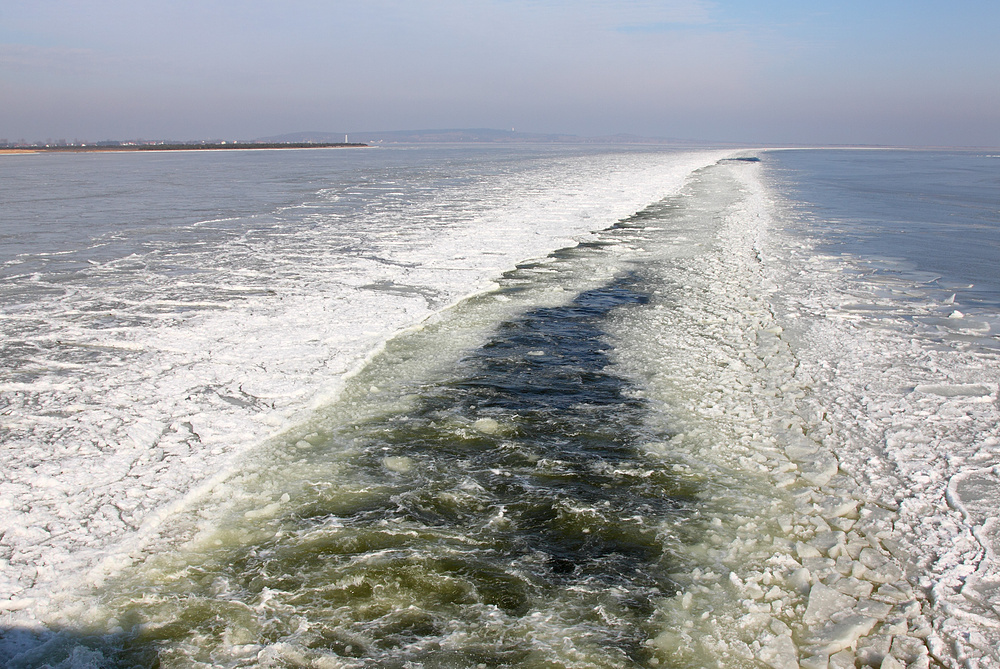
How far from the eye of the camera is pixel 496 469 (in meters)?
2.81

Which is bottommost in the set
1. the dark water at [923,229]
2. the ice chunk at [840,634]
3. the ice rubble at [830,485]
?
the ice chunk at [840,634]

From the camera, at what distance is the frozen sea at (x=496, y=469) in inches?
75.3

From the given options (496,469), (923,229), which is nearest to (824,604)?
(496,469)

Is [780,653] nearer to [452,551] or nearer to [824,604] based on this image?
[824,604]

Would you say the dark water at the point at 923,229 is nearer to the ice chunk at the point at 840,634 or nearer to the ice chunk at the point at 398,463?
the ice chunk at the point at 840,634

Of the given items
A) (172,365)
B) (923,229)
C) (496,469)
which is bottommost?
(496,469)

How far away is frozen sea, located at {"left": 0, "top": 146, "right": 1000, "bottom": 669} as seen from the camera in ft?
6.27

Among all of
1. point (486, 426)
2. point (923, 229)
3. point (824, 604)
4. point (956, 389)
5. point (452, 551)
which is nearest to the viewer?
point (824, 604)

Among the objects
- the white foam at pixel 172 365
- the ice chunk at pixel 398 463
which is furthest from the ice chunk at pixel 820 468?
the white foam at pixel 172 365

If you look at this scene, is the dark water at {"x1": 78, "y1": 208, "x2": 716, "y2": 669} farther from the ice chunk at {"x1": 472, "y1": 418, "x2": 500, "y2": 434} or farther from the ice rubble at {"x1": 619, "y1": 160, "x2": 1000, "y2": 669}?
the ice rubble at {"x1": 619, "y1": 160, "x2": 1000, "y2": 669}

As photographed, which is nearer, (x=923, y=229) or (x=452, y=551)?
(x=452, y=551)

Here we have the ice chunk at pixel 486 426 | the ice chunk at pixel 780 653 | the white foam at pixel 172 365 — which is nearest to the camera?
the ice chunk at pixel 780 653

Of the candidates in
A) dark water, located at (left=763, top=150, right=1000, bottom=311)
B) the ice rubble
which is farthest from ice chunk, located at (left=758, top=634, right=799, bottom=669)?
dark water, located at (left=763, top=150, right=1000, bottom=311)

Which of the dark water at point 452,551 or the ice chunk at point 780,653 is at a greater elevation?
the dark water at point 452,551
